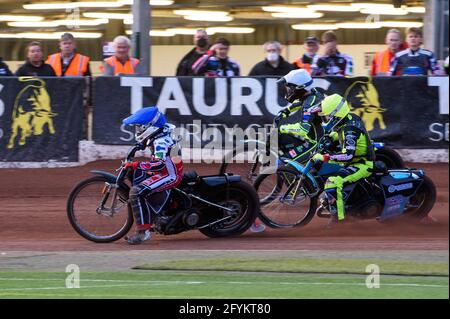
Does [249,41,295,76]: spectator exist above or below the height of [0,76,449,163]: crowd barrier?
above

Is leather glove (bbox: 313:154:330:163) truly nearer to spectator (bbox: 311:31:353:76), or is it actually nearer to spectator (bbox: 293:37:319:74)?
spectator (bbox: 311:31:353:76)

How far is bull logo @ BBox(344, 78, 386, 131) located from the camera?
1598 centimetres

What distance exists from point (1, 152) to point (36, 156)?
1.77 ft

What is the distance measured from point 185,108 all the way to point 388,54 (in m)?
3.36

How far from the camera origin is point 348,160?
39.9 feet

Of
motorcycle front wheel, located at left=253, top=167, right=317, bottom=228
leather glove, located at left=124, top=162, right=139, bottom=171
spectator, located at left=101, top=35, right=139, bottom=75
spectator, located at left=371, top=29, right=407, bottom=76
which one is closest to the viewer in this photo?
leather glove, located at left=124, top=162, right=139, bottom=171

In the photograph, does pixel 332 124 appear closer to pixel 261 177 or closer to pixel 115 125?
pixel 261 177

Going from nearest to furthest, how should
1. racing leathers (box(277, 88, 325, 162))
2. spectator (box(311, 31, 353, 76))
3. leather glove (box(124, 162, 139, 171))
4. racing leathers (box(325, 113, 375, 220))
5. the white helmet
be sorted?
leather glove (box(124, 162, 139, 171)) → racing leathers (box(325, 113, 375, 220)) → racing leathers (box(277, 88, 325, 162)) → the white helmet → spectator (box(311, 31, 353, 76))

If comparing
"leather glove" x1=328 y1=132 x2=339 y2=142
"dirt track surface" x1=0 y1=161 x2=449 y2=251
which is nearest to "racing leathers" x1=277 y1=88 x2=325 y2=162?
"leather glove" x1=328 y1=132 x2=339 y2=142

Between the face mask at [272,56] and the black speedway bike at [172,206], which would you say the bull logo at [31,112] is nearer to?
the face mask at [272,56]

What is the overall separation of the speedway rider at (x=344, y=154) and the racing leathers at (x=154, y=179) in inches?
68.1

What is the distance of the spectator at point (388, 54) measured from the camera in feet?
54.3

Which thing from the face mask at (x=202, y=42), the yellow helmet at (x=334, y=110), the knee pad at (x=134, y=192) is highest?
the face mask at (x=202, y=42)

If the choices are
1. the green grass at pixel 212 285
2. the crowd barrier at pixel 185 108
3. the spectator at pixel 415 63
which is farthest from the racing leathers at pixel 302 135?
the spectator at pixel 415 63
